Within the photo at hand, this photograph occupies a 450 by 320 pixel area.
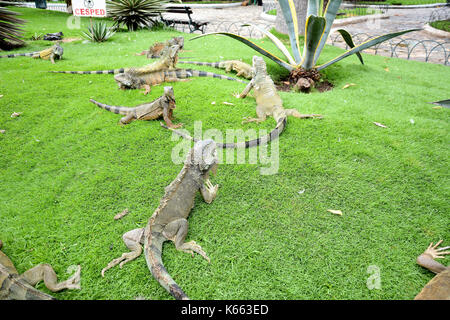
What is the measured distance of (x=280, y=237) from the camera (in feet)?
7.79

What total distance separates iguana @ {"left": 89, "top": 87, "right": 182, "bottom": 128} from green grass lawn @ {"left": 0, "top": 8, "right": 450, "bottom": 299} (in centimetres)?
16

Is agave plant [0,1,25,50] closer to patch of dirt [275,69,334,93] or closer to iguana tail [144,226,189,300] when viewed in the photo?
patch of dirt [275,69,334,93]

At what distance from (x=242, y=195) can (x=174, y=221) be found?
86cm

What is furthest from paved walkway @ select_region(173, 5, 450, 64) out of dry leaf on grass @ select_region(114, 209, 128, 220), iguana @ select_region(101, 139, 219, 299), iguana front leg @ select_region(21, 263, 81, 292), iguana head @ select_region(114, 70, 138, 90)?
iguana front leg @ select_region(21, 263, 81, 292)

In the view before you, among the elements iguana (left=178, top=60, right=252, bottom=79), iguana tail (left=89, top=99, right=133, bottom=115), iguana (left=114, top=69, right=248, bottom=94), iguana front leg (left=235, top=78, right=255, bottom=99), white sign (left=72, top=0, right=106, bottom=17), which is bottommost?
iguana tail (left=89, top=99, right=133, bottom=115)

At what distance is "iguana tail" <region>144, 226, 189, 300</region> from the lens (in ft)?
5.76

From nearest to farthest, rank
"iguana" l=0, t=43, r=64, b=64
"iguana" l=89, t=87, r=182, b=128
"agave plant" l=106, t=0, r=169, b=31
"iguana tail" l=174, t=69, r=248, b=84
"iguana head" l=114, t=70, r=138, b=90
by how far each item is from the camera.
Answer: "iguana" l=89, t=87, r=182, b=128, "iguana head" l=114, t=70, r=138, b=90, "iguana tail" l=174, t=69, r=248, b=84, "iguana" l=0, t=43, r=64, b=64, "agave plant" l=106, t=0, r=169, b=31

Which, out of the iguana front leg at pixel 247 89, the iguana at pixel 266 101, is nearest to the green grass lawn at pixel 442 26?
the iguana at pixel 266 101

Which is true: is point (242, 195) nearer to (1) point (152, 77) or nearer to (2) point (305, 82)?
(2) point (305, 82)

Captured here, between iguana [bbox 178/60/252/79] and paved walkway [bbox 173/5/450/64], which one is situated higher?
paved walkway [bbox 173/5/450/64]

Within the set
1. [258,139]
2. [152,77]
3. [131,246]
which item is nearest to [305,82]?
[258,139]

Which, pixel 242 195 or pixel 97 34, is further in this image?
pixel 97 34

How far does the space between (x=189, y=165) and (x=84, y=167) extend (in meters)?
1.63

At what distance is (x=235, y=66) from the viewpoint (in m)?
6.17
